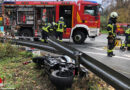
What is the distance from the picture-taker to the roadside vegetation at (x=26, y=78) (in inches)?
110

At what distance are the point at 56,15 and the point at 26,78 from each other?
7.90 meters

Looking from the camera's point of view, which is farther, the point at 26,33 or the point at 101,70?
the point at 26,33

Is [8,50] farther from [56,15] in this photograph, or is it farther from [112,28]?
[56,15]

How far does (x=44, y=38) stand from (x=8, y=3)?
3.85 meters

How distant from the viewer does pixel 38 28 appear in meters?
10.8

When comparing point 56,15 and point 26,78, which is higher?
point 56,15

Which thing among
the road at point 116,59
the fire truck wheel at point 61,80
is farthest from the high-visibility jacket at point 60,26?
the fire truck wheel at point 61,80

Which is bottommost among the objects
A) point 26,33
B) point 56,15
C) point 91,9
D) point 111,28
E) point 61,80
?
point 61,80

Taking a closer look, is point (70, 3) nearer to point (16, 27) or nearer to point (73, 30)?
point (73, 30)

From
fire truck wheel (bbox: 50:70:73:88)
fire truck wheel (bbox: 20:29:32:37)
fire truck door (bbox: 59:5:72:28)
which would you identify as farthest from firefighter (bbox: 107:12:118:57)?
fire truck wheel (bbox: 20:29:32:37)

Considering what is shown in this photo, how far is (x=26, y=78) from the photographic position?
3238 millimetres

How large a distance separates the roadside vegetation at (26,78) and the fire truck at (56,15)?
6.13 meters

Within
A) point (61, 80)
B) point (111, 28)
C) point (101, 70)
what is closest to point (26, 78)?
point (61, 80)

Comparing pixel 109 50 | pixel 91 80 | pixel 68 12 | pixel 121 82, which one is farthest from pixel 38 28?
pixel 121 82
